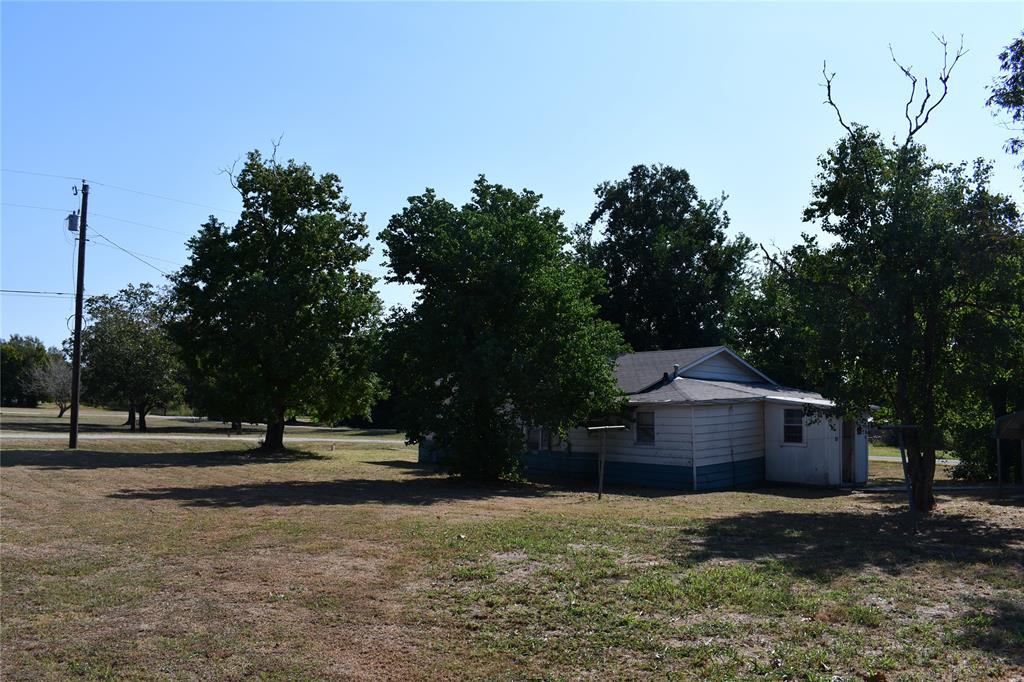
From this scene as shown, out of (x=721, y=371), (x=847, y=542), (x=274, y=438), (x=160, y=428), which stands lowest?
(x=160, y=428)

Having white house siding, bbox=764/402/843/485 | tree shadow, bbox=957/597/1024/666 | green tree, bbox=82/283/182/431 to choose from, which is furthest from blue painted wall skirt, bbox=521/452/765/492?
green tree, bbox=82/283/182/431

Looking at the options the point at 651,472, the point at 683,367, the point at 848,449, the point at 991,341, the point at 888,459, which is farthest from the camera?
the point at 888,459

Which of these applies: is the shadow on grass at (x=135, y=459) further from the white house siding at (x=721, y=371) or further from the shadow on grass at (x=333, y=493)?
the white house siding at (x=721, y=371)

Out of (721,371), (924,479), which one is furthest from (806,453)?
Answer: (924,479)

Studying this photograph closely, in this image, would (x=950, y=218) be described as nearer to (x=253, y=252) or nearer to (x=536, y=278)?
(x=536, y=278)

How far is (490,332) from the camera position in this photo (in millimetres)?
19797

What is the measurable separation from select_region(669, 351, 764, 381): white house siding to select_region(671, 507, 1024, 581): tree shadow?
31.2 ft

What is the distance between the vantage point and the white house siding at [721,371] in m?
24.2

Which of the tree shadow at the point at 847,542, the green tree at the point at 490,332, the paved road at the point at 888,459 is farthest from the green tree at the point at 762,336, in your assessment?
the tree shadow at the point at 847,542

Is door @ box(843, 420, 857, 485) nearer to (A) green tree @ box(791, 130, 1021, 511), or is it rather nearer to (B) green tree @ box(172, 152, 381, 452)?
(A) green tree @ box(791, 130, 1021, 511)

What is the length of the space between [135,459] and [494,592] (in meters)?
20.9

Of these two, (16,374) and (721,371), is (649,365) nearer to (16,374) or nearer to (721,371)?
(721,371)

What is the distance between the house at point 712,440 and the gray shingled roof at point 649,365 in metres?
0.09

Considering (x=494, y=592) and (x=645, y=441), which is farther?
(x=645, y=441)
